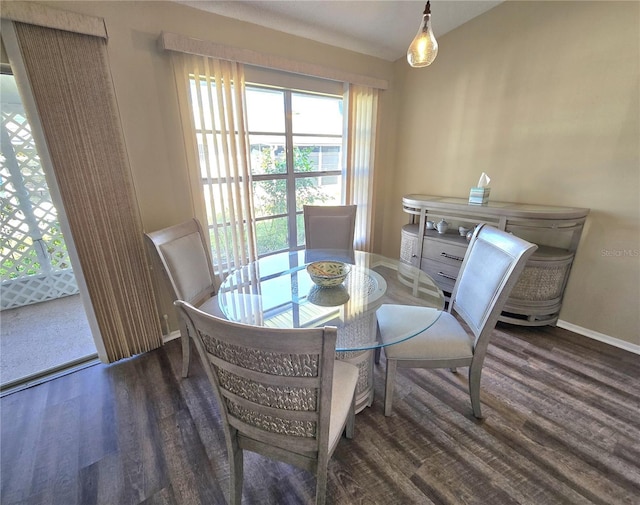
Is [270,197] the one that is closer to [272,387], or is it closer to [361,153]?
[361,153]

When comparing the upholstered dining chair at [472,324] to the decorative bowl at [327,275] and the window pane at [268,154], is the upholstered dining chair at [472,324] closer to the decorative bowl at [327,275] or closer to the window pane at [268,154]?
the decorative bowl at [327,275]

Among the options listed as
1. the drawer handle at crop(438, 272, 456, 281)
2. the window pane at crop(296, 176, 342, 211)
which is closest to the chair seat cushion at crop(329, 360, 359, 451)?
the drawer handle at crop(438, 272, 456, 281)

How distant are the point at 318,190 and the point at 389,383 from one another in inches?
82.9

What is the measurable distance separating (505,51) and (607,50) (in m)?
0.68

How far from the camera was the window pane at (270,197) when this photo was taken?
101 inches

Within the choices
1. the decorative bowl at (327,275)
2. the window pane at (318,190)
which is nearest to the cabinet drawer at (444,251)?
the window pane at (318,190)

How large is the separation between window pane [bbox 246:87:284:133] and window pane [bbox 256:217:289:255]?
844mm

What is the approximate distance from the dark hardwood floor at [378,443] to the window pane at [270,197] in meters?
1.46

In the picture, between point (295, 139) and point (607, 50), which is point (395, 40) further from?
point (607, 50)

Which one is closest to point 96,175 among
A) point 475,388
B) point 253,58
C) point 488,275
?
point 253,58

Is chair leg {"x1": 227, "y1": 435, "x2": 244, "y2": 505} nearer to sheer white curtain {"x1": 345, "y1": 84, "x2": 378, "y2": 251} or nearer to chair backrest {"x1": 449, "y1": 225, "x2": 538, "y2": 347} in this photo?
chair backrest {"x1": 449, "y1": 225, "x2": 538, "y2": 347}

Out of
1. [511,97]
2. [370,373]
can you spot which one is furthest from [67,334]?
[511,97]

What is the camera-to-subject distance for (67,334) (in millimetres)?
2359

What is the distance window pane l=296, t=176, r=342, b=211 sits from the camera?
288 centimetres
